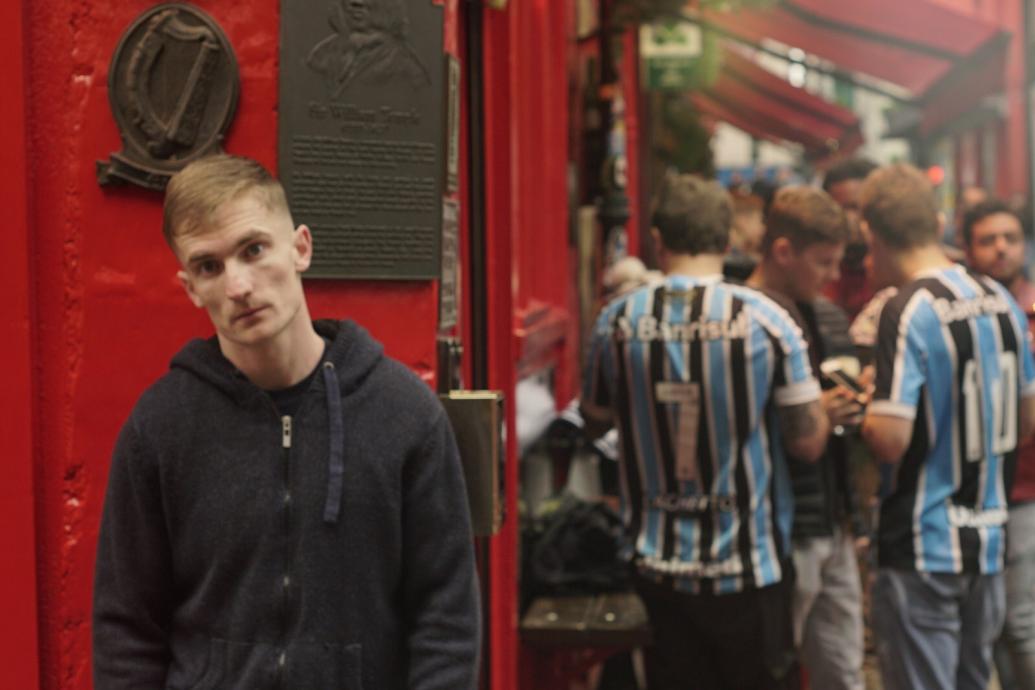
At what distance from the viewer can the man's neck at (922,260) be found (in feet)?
17.0

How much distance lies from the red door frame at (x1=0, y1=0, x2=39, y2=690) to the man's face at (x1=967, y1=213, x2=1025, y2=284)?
13.5 feet

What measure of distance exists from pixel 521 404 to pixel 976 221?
6.45ft

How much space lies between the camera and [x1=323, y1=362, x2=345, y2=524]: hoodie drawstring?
9.37 ft

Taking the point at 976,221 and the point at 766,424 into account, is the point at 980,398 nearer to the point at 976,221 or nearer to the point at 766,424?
the point at 766,424

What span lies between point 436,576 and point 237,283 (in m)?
0.65

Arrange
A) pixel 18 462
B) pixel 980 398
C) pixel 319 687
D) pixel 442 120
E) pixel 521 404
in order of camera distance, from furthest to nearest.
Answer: pixel 521 404 → pixel 980 398 → pixel 442 120 → pixel 18 462 → pixel 319 687

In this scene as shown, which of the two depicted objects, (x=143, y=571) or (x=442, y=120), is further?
(x=442, y=120)

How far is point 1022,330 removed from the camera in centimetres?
521

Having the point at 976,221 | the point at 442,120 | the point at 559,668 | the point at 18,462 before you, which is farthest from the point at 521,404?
the point at 18,462

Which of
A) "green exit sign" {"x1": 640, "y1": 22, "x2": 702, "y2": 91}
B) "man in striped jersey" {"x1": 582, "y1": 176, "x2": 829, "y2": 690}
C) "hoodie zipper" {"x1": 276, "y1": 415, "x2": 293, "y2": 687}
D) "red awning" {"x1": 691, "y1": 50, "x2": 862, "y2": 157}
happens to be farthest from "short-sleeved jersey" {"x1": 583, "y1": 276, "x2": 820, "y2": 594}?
"red awning" {"x1": 691, "y1": 50, "x2": 862, "y2": 157}

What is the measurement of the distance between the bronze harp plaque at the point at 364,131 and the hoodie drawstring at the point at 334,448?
2.72 ft

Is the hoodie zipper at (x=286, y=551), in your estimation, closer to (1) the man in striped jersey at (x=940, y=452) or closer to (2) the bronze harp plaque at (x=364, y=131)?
(2) the bronze harp plaque at (x=364, y=131)

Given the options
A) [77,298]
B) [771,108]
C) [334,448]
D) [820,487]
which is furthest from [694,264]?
[771,108]

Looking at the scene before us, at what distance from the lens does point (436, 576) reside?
295 cm
